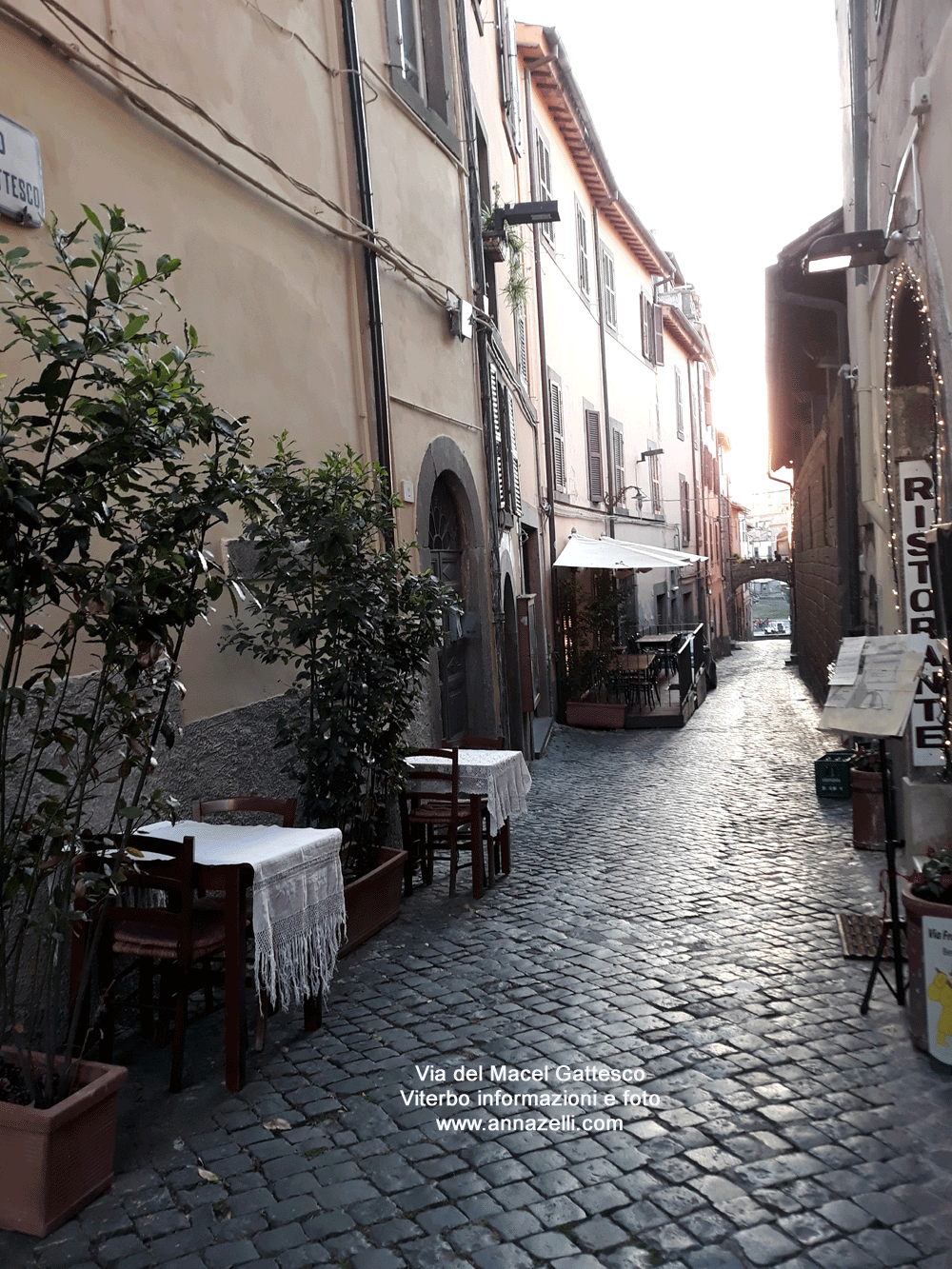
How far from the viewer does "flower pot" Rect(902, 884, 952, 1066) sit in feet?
11.5

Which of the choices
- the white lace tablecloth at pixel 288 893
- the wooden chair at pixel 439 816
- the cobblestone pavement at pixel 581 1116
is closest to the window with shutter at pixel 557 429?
the wooden chair at pixel 439 816

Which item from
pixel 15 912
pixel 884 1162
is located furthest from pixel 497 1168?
pixel 15 912

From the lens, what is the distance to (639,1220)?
8.98 ft

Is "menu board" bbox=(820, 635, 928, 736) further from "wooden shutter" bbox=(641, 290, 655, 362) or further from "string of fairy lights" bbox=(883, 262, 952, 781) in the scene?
"wooden shutter" bbox=(641, 290, 655, 362)

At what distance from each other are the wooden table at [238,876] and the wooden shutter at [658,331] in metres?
21.5

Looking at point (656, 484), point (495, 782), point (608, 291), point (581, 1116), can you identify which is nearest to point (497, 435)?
point (495, 782)

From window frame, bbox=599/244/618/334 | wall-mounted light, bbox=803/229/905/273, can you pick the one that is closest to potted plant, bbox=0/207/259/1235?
wall-mounted light, bbox=803/229/905/273

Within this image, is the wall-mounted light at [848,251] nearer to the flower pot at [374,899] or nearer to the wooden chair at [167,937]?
the flower pot at [374,899]

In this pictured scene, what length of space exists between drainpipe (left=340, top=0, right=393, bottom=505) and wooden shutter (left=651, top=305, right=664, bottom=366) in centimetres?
1757

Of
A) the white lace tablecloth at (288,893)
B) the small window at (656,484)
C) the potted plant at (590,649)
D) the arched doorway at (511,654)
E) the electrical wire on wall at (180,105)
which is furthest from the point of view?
the small window at (656,484)

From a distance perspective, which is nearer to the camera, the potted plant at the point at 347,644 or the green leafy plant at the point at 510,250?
the potted plant at the point at 347,644

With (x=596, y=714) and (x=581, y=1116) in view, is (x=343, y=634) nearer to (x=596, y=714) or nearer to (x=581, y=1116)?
(x=581, y=1116)

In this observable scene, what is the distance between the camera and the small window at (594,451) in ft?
57.5

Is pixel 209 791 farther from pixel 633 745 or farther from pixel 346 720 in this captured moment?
pixel 633 745
